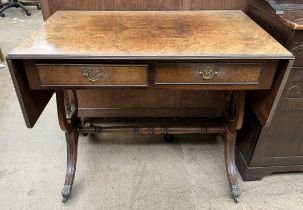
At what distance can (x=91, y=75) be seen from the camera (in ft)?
3.49

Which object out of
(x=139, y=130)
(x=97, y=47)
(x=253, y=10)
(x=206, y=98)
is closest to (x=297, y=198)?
(x=206, y=98)

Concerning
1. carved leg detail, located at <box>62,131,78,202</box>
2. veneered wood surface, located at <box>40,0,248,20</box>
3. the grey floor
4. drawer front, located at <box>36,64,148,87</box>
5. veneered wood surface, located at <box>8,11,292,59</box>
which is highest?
veneered wood surface, located at <box>40,0,248,20</box>

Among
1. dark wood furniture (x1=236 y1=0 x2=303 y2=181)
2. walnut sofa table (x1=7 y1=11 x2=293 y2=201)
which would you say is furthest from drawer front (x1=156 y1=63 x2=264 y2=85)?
dark wood furniture (x1=236 y1=0 x2=303 y2=181)

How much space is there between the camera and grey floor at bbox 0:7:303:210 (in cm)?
150

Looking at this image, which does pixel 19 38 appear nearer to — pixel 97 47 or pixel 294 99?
pixel 97 47

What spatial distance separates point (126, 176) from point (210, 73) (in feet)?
3.05

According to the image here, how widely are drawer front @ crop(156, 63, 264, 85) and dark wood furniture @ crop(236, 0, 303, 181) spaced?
120 mm

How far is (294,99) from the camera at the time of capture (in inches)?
51.9

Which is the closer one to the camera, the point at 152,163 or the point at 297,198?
the point at 297,198

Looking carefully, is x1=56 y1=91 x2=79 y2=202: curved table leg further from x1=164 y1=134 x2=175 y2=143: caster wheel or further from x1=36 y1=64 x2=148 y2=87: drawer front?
x1=164 y1=134 x2=175 y2=143: caster wheel

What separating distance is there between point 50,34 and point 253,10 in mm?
1128

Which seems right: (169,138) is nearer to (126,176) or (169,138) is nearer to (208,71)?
(126,176)

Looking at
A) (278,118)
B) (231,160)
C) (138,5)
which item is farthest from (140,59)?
(231,160)

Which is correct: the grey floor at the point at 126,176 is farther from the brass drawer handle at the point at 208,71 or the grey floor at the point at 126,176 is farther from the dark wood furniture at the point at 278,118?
the brass drawer handle at the point at 208,71
